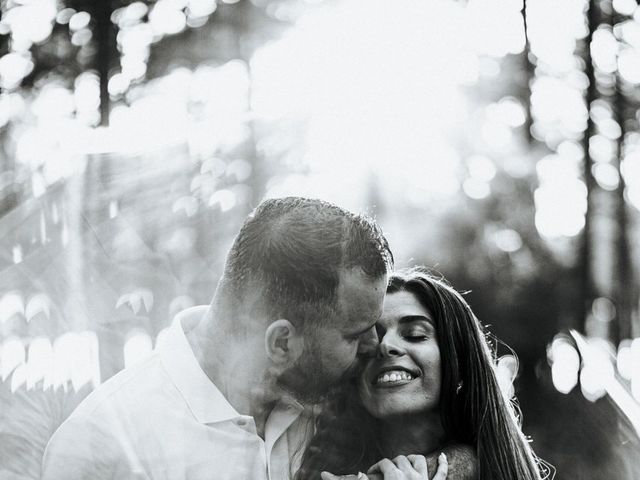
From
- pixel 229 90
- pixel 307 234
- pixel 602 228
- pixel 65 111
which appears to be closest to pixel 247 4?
pixel 229 90

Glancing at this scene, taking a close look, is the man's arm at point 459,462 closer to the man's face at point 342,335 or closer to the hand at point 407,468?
the hand at point 407,468

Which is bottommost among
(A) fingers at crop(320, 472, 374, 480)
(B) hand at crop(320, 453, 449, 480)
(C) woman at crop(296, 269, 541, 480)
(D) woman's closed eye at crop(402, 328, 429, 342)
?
(A) fingers at crop(320, 472, 374, 480)

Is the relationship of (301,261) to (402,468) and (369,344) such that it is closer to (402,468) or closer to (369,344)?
(369,344)

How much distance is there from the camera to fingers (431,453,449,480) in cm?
95

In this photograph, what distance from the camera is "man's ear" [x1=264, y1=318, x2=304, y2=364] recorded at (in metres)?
0.88

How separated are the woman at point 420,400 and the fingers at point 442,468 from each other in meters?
0.03

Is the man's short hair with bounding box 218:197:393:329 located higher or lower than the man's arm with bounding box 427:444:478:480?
higher

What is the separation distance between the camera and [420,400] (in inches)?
38.8

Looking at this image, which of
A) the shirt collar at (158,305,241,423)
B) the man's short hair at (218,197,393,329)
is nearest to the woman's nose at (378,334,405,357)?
the man's short hair at (218,197,393,329)

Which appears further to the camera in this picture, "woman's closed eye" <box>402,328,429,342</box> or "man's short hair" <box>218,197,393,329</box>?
"woman's closed eye" <box>402,328,429,342</box>

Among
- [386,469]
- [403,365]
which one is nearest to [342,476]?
[386,469]

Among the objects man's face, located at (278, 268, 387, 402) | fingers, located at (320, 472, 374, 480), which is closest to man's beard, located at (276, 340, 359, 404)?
man's face, located at (278, 268, 387, 402)

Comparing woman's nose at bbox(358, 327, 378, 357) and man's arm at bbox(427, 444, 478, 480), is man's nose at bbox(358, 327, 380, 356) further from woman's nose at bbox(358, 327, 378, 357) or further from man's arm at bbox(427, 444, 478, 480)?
man's arm at bbox(427, 444, 478, 480)

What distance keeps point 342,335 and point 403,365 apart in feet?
0.37
